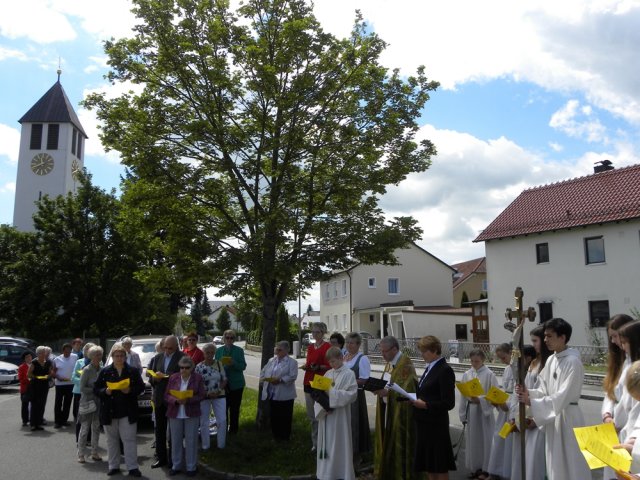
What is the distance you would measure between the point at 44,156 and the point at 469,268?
51.1 metres

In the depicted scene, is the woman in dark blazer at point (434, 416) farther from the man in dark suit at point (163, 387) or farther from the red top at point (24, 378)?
the red top at point (24, 378)

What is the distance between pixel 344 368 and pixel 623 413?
11.5 feet

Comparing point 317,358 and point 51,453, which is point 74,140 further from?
point 317,358

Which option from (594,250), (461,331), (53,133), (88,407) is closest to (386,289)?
(461,331)

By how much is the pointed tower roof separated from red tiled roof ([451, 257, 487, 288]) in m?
49.0

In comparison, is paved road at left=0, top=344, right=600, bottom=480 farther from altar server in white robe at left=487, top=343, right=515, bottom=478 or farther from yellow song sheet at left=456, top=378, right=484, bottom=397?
yellow song sheet at left=456, top=378, right=484, bottom=397

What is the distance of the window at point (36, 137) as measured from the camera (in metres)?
69.7

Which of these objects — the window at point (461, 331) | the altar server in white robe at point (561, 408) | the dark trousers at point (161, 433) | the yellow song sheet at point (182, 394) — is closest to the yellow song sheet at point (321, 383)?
the yellow song sheet at point (182, 394)

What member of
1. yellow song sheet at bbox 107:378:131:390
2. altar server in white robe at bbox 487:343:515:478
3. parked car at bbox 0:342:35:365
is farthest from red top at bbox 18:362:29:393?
parked car at bbox 0:342:35:365

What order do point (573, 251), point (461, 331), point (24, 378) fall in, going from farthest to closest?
point (461, 331)
point (573, 251)
point (24, 378)

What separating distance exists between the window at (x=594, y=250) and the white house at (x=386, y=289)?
803 inches

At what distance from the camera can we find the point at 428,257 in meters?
53.7

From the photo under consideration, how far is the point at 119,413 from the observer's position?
853cm

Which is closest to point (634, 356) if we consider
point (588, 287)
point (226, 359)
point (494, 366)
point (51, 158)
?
point (226, 359)
